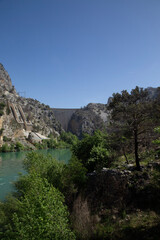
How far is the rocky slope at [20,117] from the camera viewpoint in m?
63.0

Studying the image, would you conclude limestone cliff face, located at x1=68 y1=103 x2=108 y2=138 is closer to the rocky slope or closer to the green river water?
the rocky slope

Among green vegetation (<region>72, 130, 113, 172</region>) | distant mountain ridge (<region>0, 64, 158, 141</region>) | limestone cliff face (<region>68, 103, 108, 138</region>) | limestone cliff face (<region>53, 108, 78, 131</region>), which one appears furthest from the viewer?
limestone cliff face (<region>53, 108, 78, 131</region>)

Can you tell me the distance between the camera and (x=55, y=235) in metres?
4.53

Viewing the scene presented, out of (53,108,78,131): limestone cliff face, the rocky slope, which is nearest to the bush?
the rocky slope

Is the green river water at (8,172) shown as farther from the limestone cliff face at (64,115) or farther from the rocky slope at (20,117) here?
the limestone cliff face at (64,115)

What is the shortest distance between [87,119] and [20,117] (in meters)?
52.0

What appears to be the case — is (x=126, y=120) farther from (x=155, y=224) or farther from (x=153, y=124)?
(x=155, y=224)

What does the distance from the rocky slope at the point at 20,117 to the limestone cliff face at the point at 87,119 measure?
16178 mm

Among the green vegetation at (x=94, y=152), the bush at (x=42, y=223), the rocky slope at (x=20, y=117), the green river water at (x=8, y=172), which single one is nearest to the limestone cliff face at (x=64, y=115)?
the rocky slope at (x=20, y=117)

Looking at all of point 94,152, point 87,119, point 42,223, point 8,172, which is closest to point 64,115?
point 87,119

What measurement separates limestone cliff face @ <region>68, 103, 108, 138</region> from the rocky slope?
53.1 feet

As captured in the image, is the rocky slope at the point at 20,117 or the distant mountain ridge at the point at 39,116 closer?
the rocky slope at the point at 20,117

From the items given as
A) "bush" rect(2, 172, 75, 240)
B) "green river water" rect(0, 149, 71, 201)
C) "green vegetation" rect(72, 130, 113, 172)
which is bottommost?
"green river water" rect(0, 149, 71, 201)

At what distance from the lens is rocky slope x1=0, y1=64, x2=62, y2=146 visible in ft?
207
